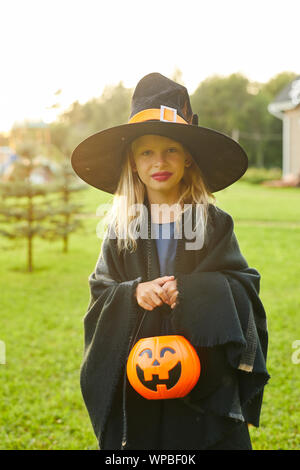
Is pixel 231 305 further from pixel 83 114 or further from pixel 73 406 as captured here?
pixel 83 114

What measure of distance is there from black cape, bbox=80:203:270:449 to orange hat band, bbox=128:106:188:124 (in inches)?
17.6

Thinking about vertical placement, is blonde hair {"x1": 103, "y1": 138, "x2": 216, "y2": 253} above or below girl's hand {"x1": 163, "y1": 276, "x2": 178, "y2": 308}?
above

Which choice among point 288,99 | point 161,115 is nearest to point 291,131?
point 288,99

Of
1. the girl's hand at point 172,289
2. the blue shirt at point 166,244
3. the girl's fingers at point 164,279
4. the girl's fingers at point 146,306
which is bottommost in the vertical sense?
the girl's fingers at point 146,306

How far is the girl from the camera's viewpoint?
2025 mm

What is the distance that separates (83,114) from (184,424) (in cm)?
6062

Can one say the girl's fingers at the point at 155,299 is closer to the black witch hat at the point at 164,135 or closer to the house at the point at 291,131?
the black witch hat at the point at 164,135

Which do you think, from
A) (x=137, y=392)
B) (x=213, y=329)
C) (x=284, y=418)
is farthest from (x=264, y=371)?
(x=284, y=418)

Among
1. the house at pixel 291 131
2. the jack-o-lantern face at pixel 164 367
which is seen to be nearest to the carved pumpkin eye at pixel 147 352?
the jack-o-lantern face at pixel 164 367

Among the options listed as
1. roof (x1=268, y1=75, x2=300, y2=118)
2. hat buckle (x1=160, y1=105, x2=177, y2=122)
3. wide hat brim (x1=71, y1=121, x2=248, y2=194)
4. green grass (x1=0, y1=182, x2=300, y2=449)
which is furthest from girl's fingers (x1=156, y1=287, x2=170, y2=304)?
roof (x1=268, y1=75, x2=300, y2=118)

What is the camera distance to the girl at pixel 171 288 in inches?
79.7

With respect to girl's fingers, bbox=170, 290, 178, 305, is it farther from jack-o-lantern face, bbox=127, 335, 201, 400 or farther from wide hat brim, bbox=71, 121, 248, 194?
wide hat brim, bbox=71, 121, 248, 194

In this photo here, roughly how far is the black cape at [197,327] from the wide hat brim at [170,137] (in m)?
0.22

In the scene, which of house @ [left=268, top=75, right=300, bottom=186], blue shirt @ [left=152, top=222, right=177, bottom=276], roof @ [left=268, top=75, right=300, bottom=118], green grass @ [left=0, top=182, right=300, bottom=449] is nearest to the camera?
blue shirt @ [left=152, top=222, right=177, bottom=276]
